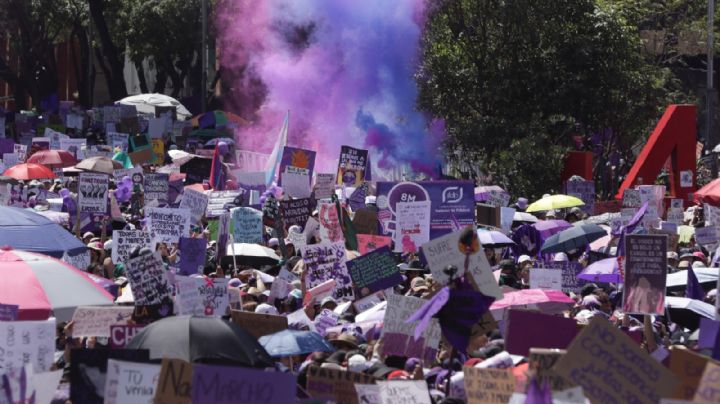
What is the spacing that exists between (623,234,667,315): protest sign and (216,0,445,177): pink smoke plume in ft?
63.2

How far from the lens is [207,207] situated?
62.7 ft

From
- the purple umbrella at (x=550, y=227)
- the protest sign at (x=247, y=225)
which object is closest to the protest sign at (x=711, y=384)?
the protest sign at (x=247, y=225)

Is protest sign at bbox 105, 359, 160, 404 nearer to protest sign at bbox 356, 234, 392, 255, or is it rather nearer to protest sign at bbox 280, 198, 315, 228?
protest sign at bbox 356, 234, 392, 255

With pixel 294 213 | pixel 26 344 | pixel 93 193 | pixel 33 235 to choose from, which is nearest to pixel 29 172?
pixel 93 193

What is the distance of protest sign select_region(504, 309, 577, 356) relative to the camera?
9047mm

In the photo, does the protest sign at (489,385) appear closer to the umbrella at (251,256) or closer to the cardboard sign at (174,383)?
the cardboard sign at (174,383)

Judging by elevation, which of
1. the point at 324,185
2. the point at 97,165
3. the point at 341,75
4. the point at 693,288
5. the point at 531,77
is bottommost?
the point at 693,288

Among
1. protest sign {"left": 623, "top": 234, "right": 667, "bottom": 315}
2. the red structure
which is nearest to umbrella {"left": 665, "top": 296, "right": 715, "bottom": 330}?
protest sign {"left": 623, "top": 234, "right": 667, "bottom": 315}

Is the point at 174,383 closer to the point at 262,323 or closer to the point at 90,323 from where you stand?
the point at 90,323

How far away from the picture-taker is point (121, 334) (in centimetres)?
928

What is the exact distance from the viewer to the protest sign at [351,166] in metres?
23.4

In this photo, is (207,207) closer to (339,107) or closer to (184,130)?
(339,107)

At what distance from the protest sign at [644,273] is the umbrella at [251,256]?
6252 millimetres

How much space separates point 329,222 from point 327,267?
268 cm
